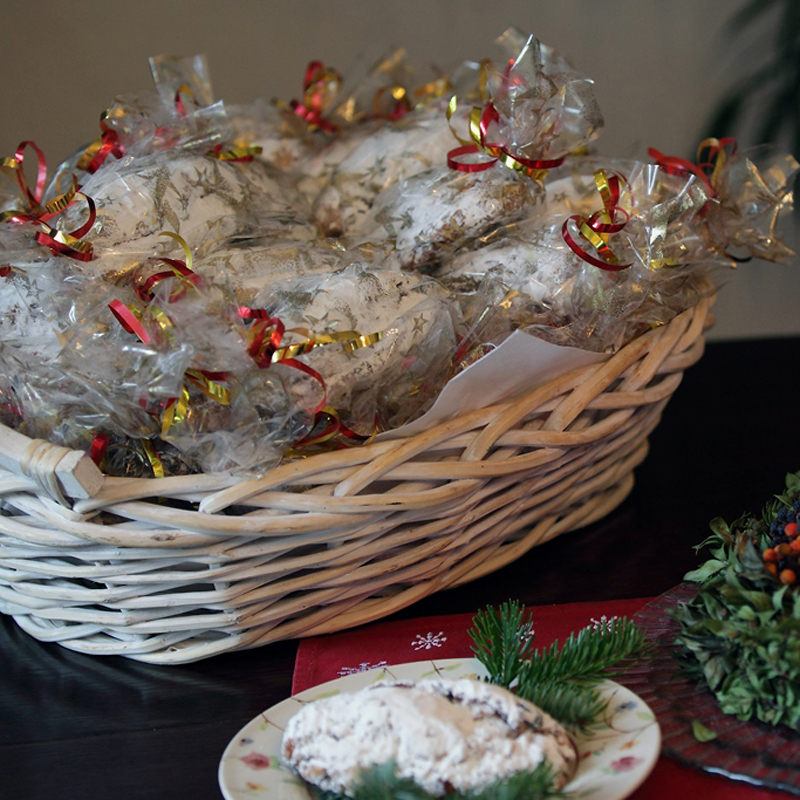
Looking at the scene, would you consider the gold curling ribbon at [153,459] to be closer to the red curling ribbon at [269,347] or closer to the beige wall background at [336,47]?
the red curling ribbon at [269,347]

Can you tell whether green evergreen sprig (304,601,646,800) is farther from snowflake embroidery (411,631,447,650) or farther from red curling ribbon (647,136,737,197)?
red curling ribbon (647,136,737,197)

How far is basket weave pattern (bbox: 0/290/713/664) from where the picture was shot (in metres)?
0.66

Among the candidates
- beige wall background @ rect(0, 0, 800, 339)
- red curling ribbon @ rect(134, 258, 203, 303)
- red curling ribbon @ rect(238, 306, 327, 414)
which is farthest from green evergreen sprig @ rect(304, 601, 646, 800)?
beige wall background @ rect(0, 0, 800, 339)

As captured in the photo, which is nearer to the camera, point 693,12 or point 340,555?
point 340,555

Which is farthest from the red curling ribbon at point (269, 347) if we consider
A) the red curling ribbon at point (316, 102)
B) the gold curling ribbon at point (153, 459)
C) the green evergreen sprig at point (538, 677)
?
the red curling ribbon at point (316, 102)

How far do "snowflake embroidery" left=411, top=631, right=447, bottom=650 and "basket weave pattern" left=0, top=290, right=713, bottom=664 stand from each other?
0.11ft

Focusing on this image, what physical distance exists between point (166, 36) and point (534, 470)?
1.30m

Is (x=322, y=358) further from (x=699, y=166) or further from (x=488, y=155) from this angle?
(x=699, y=166)

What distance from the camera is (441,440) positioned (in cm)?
72

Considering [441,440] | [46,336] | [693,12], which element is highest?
[693,12]

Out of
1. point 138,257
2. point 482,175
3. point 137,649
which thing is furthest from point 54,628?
point 482,175

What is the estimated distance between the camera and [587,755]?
0.53m

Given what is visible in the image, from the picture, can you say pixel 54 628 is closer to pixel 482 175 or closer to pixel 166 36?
pixel 482 175

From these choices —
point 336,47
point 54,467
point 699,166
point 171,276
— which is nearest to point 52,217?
point 171,276
